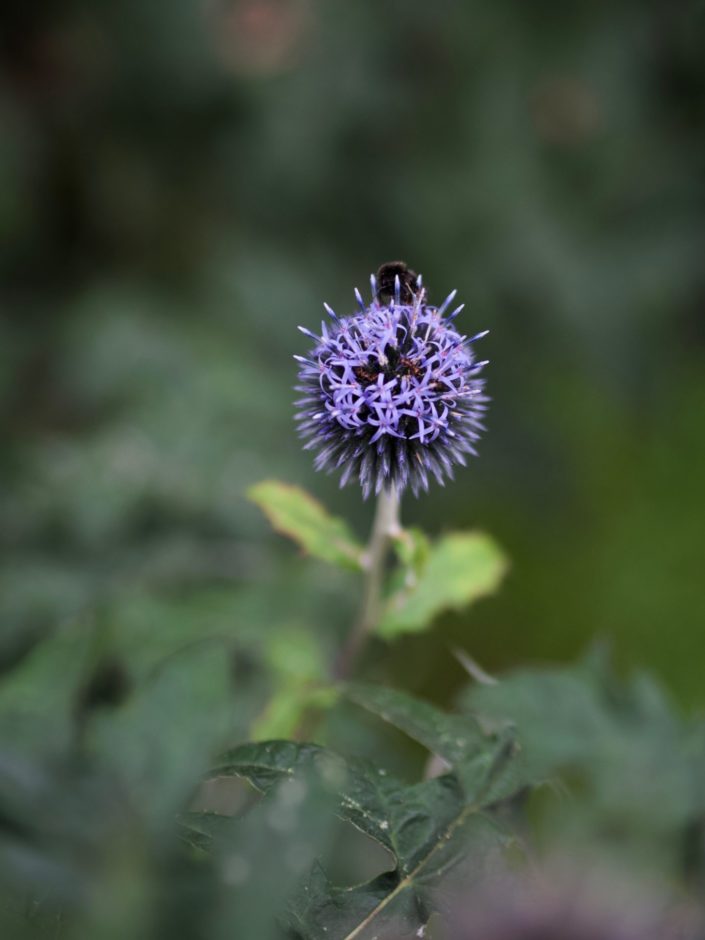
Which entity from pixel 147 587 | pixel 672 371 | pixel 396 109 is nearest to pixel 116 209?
pixel 396 109

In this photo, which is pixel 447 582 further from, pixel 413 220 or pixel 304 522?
pixel 413 220

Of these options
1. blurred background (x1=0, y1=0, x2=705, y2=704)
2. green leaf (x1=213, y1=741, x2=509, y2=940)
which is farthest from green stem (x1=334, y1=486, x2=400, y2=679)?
blurred background (x1=0, y1=0, x2=705, y2=704)

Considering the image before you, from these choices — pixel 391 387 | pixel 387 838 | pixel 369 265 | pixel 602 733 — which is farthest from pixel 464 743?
pixel 369 265

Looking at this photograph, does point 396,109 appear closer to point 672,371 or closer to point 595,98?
point 595,98

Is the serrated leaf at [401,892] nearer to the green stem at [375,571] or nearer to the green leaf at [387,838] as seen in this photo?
the green leaf at [387,838]

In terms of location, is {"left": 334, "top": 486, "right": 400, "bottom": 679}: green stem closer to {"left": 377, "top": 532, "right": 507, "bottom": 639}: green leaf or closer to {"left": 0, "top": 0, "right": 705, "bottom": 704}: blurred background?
{"left": 377, "top": 532, "right": 507, "bottom": 639}: green leaf

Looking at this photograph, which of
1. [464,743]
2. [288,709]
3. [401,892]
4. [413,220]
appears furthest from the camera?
[413,220]
